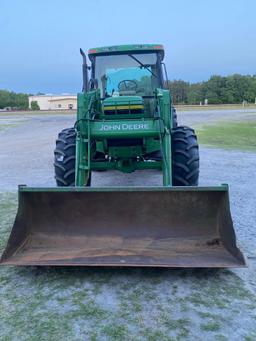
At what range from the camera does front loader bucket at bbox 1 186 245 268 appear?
388 centimetres

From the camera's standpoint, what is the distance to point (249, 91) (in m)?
74.6

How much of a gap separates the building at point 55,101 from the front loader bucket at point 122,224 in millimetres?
89096

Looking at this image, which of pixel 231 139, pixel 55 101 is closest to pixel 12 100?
pixel 55 101

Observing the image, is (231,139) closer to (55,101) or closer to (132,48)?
(132,48)

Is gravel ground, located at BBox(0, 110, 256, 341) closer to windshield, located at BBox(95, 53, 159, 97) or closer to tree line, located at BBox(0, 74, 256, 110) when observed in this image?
Answer: windshield, located at BBox(95, 53, 159, 97)

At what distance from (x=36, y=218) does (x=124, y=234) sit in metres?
0.96

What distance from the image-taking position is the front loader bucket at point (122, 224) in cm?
388

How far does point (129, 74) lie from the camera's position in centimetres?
651

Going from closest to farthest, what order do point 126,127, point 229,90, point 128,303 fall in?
point 128,303 < point 126,127 < point 229,90

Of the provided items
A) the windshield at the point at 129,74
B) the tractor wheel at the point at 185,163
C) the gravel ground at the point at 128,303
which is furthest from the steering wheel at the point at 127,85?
the gravel ground at the point at 128,303

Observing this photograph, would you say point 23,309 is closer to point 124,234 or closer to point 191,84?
point 124,234

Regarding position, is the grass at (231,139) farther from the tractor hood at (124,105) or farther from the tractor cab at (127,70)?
the tractor hood at (124,105)

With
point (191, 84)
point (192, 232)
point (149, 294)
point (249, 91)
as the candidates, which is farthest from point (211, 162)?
point (191, 84)

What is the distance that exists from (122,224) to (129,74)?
311cm
